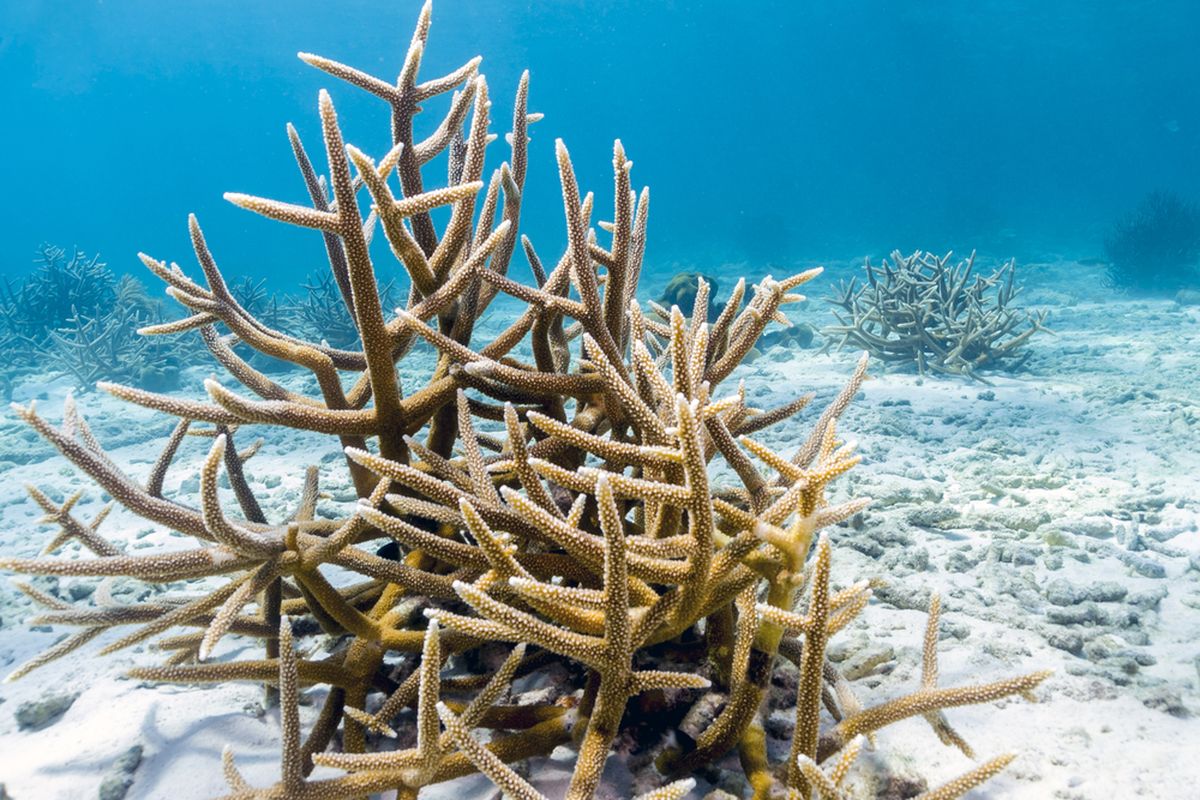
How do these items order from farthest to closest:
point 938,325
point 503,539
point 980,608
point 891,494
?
1. point 938,325
2. point 891,494
3. point 980,608
4. point 503,539

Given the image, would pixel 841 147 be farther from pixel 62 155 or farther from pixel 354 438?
pixel 62 155

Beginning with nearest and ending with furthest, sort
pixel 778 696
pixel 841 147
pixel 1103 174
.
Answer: pixel 778 696 → pixel 1103 174 → pixel 841 147

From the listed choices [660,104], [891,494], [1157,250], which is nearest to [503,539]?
[891,494]

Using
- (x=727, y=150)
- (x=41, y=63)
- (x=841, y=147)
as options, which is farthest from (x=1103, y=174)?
(x=41, y=63)

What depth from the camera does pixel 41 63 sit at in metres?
91.8

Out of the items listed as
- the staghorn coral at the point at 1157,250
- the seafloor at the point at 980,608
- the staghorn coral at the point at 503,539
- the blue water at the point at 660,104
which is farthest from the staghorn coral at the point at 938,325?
the blue water at the point at 660,104

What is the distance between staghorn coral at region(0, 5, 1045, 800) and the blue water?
44917 mm

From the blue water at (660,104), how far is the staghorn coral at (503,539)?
44.9 meters

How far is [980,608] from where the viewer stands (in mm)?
3023

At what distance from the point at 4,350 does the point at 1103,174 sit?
98.6m

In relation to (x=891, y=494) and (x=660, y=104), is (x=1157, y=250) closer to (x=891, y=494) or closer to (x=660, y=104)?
(x=891, y=494)

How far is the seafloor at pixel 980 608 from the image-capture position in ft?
6.97

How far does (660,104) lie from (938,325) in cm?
12339

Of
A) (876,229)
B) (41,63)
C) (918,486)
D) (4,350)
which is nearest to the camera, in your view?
(918,486)
